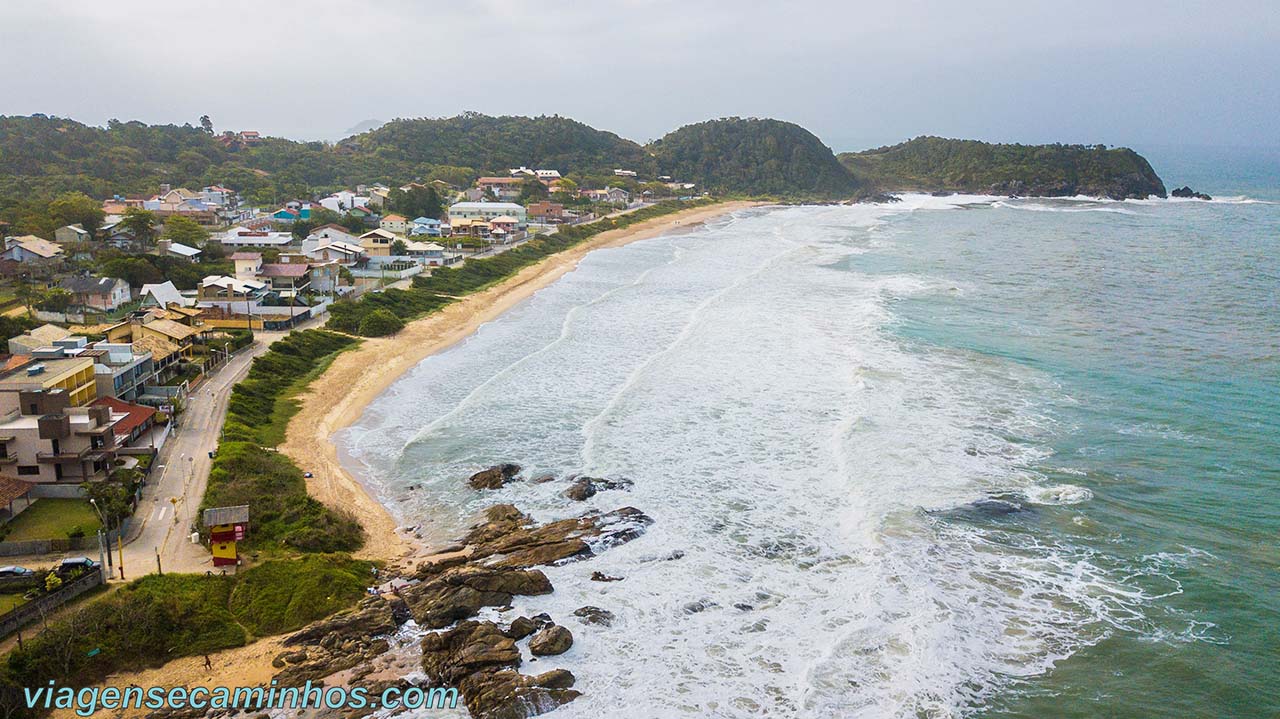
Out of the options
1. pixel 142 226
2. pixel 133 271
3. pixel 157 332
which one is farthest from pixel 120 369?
pixel 142 226

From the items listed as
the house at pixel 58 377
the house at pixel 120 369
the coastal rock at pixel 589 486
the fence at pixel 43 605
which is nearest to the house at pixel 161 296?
the house at pixel 120 369

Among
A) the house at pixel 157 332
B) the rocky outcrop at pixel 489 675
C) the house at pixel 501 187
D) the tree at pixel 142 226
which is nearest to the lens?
the rocky outcrop at pixel 489 675

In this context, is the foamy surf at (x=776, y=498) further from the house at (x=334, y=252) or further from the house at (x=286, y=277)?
the house at (x=334, y=252)

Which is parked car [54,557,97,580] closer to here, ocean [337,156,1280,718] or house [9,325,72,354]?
ocean [337,156,1280,718]

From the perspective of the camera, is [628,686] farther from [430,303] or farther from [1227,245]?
[1227,245]

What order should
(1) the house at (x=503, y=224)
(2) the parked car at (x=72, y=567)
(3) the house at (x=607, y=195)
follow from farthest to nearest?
(3) the house at (x=607, y=195) → (1) the house at (x=503, y=224) → (2) the parked car at (x=72, y=567)

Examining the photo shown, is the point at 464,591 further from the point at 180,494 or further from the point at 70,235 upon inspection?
the point at 70,235
